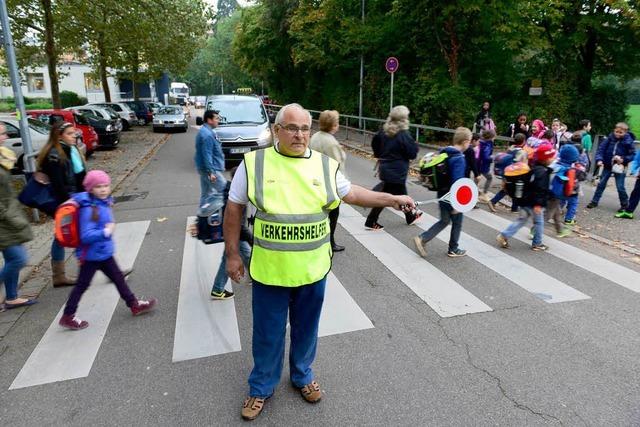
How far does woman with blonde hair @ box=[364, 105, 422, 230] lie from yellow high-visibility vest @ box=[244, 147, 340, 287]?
419 centimetres

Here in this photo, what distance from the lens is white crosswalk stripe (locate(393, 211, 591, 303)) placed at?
16.6 ft

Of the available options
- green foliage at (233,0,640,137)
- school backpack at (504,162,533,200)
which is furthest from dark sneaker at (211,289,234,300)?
green foliage at (233,0,640,137)

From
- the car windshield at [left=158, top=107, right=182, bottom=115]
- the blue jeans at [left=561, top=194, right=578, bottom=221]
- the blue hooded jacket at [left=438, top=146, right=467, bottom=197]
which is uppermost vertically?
the car windshield at [left=158, top=107, right=182, bottom=115]

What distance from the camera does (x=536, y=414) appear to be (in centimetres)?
316

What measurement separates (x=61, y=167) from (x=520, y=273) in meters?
5.51

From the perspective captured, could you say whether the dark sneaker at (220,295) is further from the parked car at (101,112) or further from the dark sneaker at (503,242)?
the parked car at (101,112)

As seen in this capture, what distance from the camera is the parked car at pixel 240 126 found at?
42.2 ft

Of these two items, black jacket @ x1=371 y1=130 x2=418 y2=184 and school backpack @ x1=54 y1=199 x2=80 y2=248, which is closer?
school backpack @ x1=54 y1=199 x2=80 y2=248

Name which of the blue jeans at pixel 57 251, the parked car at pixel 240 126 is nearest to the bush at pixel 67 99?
the parked car at pixel 240 126

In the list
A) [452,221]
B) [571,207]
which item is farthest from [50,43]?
[571,207]

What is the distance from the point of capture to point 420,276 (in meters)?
5.62

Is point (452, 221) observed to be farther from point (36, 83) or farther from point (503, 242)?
point (36, 83)

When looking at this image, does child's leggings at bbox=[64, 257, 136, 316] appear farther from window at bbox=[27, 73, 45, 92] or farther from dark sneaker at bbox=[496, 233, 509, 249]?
window at bbox=[27, 73, 45, 92]

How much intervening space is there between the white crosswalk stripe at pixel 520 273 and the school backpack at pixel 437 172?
111cm
